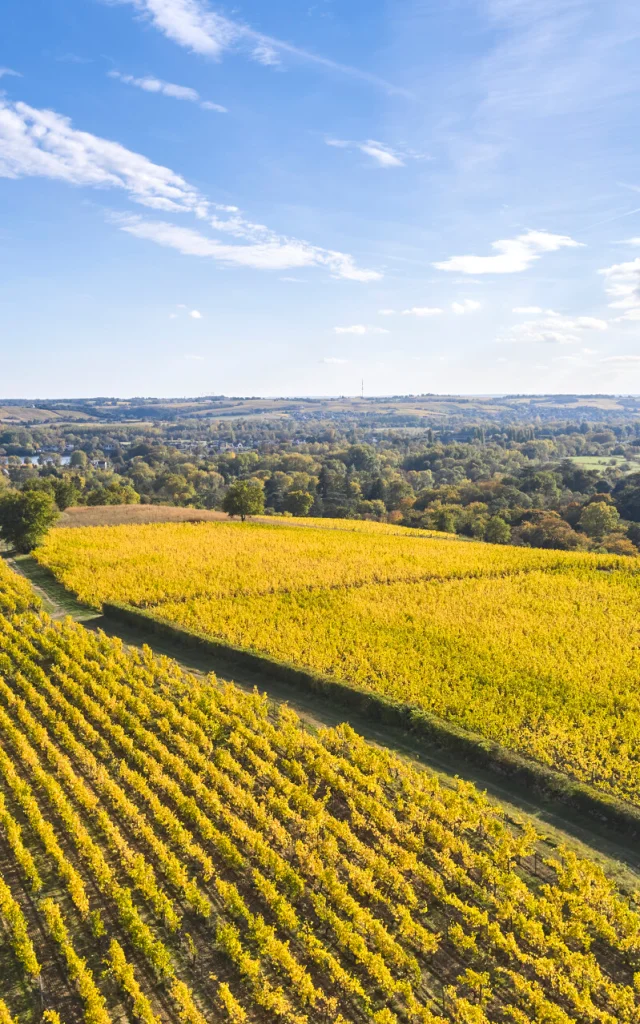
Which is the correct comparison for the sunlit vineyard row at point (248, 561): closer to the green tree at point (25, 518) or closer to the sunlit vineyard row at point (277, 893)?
the green tree at point (25, 518)

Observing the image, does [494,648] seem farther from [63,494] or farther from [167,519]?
[63,494]

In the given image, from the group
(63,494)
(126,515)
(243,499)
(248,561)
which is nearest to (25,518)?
(248,561)

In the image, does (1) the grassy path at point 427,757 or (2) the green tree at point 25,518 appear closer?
(1) the grassy path at point 427,757

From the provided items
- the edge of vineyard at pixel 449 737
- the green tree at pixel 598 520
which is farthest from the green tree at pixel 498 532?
the edge of vineyard at pixel 449 737

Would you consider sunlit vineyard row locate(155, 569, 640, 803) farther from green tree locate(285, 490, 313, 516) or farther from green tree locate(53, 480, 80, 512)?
green tree locate(285, 490, 313, 516)

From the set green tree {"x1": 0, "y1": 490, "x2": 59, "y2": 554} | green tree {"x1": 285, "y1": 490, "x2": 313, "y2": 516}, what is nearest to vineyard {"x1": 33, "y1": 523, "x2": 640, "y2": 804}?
green tree {"x1": 0, "y1": 490, "x2": 59, "y2": 554}

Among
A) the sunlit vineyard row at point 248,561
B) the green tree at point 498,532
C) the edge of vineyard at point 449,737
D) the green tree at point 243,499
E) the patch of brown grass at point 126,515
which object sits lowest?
the green tree at point 498,532
